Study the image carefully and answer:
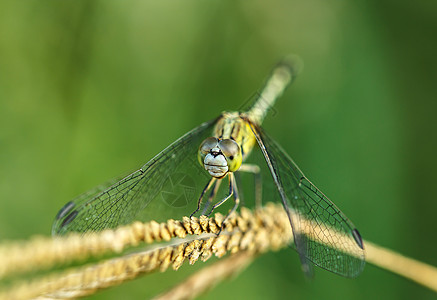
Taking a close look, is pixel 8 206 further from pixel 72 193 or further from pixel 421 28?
pixel 421 28

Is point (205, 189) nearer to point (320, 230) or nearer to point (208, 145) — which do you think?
point (208, 145)

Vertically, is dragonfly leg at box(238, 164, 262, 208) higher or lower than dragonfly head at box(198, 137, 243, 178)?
higher

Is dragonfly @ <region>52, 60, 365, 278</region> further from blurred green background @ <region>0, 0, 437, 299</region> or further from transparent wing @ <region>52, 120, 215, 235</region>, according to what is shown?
blurred green background @ <region>0, 0, 437, 299</region>

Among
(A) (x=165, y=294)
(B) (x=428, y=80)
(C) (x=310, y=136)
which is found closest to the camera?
(A) (x=165, y=294)

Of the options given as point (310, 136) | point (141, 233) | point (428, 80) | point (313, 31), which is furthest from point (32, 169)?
point (428, 80)

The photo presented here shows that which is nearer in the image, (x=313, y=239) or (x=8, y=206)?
(x=313, y=239)

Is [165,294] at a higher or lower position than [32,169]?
lower

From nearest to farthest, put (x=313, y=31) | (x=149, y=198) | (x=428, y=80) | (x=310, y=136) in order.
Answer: (x=149, y=198), (x=310, y=136), (x=428, y=80), (x=313, y=31)

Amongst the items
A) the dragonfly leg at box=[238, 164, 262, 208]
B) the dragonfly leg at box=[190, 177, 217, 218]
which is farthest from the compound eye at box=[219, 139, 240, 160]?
the dragonfly leg at box=[238, 164, 262, 208]
